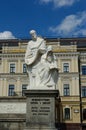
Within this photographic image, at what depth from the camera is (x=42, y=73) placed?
15.1 m

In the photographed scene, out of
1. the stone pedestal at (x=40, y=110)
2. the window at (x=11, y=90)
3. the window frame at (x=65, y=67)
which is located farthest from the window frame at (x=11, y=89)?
the stone pedestal at (x=40, y=110)

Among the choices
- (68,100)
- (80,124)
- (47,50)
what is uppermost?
(47,50)

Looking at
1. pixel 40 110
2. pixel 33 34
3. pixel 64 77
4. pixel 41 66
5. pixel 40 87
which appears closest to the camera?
pixel 40 110

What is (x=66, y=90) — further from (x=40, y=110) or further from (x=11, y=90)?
(x=40, y=110)

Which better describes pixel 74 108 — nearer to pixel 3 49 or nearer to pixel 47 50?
pixel 3 49

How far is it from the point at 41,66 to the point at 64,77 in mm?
41308

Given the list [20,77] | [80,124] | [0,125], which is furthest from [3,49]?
[0,125]

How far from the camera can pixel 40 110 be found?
1434 cm

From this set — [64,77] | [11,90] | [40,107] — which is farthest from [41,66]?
[11,90]

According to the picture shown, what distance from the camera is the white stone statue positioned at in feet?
49.1

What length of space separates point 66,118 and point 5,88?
449 inches

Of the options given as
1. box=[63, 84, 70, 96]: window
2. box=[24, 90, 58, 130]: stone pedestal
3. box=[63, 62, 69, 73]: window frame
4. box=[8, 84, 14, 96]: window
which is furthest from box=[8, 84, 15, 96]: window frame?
box=[24, 90, 58, 130]: stone pedestal

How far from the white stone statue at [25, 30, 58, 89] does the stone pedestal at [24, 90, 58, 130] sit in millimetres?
445

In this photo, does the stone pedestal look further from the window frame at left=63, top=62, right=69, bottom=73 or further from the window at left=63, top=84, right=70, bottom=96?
the window frame at left=63, top=62, right=69, bottom=73
